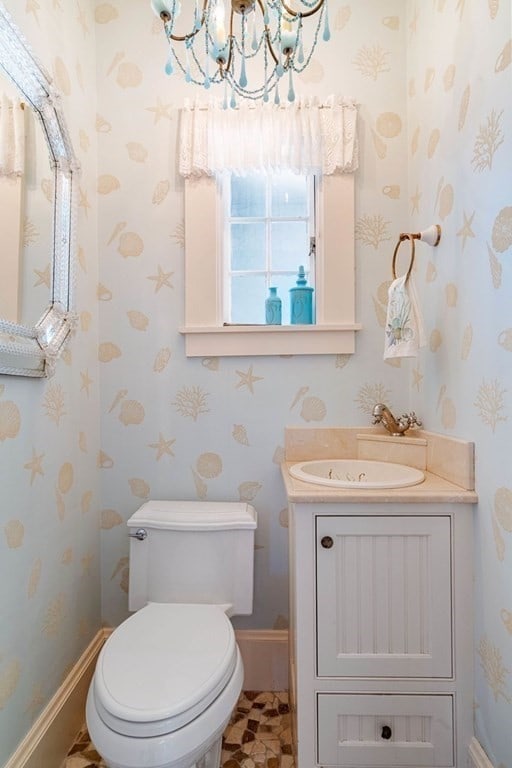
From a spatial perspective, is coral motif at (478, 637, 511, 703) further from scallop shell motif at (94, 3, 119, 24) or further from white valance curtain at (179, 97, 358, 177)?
scallop shell motif at (94, 3, 119, 24)

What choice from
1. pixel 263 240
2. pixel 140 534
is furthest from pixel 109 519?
pixel 263 240

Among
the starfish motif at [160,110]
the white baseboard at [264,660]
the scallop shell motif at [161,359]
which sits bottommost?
the white baseboard at [264,660]

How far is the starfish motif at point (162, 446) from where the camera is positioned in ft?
5.58

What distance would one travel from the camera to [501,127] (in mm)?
1027

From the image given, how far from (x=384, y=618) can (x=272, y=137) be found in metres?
1.65

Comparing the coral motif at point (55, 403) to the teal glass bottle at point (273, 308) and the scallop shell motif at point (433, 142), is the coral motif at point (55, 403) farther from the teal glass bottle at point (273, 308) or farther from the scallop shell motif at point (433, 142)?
the scallop shell motif at point (433, 142)

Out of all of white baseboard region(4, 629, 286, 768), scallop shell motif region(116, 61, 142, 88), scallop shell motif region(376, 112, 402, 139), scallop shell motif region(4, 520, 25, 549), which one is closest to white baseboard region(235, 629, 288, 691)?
white baseboard region(4, 629, 286, 768)

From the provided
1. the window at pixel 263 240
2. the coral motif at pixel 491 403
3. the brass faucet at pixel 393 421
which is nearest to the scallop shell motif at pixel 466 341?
the coral motif at pixel 491 403

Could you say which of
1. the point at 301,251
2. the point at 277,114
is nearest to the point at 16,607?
the point at 301,251

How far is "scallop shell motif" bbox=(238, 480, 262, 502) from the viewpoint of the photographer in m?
1.69

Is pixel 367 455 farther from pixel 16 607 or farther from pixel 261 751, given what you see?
pixel 16 607

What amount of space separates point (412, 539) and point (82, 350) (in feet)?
4.12

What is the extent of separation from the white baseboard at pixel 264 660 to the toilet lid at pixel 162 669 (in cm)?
49

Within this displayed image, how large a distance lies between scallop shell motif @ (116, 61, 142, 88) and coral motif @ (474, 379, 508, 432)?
169 centimetres
